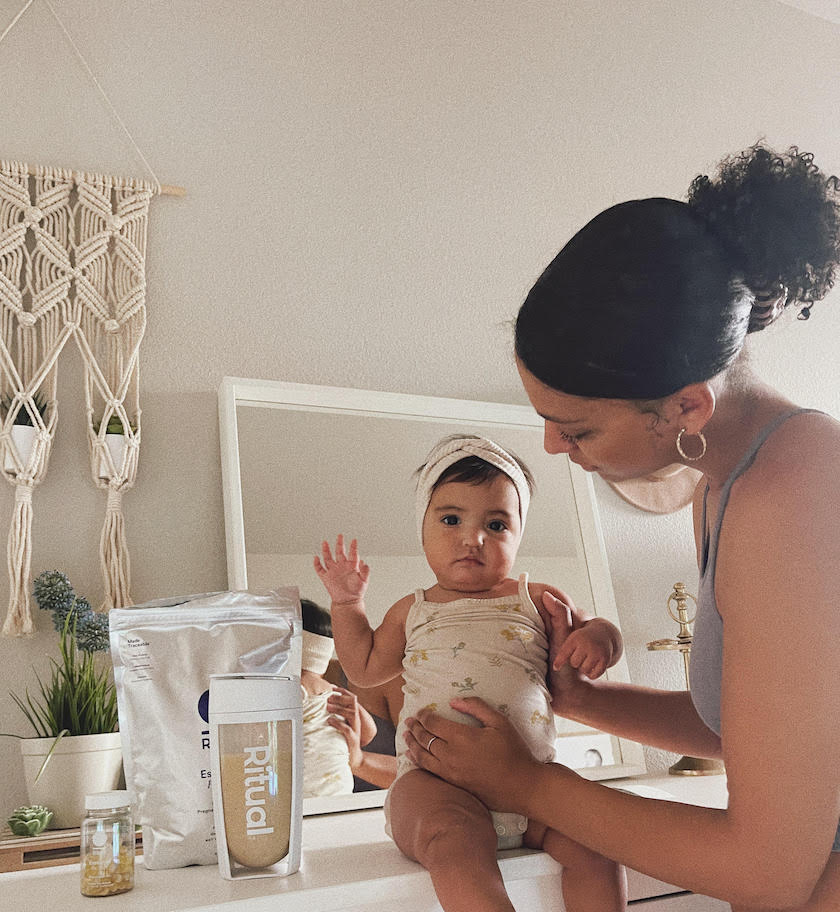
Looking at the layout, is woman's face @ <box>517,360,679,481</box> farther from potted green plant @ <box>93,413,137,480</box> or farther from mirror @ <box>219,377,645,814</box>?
potted green plant @ <box>93,413,137,480</box>

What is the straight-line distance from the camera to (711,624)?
926 millimetres

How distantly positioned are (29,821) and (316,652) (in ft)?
1.45

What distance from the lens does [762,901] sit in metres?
0.80

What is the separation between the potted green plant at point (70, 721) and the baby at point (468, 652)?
1.07ft

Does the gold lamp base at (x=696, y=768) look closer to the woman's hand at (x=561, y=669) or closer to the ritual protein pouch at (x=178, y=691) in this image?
the woman's hand at (x=561, y=669)

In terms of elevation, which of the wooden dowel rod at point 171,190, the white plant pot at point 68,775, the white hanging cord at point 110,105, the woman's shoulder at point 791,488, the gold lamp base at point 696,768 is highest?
the white hanging cord at point 110,105

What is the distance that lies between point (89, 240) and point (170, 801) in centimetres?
96

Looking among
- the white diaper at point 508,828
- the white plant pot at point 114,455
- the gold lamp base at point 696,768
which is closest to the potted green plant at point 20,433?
the white plant pot at point 114,455

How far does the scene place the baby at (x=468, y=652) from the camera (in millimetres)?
911

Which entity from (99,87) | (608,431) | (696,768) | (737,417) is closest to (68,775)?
(608,431)

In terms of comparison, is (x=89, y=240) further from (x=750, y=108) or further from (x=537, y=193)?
(x=750, y=108)

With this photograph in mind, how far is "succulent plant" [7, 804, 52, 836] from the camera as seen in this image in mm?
1118

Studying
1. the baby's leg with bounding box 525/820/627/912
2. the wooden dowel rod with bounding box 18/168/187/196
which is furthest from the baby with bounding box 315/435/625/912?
the wooden dowel rod with bounding box 18/168/187/196

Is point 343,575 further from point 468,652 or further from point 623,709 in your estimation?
point 623,709
